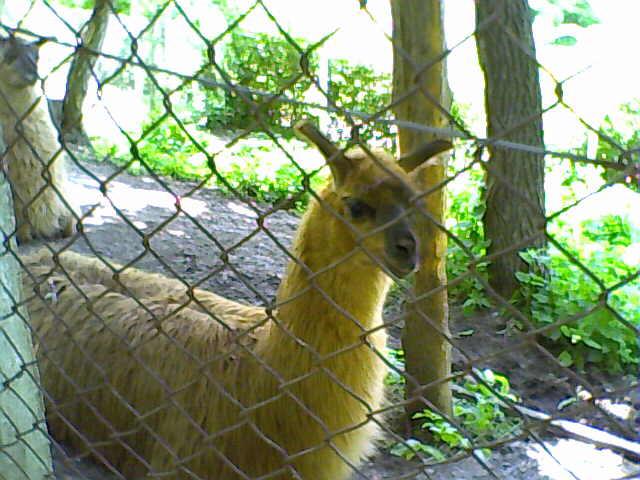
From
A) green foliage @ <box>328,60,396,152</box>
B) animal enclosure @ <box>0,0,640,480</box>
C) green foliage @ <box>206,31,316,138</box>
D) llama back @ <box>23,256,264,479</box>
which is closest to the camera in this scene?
animal enclosure @ <box>0,0,640,480</box>

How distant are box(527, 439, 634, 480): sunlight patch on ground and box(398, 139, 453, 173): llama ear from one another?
6.86ft

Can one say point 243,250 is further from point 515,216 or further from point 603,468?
point 603,468

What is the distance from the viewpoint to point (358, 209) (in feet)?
8.09

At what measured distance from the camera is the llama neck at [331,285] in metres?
2.80

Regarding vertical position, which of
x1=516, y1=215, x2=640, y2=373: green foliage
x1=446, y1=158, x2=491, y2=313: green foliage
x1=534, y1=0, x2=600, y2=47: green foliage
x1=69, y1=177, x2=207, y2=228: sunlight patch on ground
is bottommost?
x1=516, y1=215, x2=640, y2=373: green foliage

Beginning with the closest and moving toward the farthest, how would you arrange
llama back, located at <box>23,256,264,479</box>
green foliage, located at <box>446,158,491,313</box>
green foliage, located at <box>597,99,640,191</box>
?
llama back, located at <box>23,256,264,479</box> → green foliage, located at <box>446,158,491,313</box> → green foliage, located at <box>597,99,640,191</box>

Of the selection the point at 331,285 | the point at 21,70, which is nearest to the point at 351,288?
the point at 331,285

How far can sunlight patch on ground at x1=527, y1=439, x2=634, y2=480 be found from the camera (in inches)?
154

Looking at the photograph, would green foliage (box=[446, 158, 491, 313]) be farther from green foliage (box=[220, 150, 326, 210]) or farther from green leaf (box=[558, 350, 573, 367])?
green foliage (box=[220, 150, 326, 210])

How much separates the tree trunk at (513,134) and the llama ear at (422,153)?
3.16m

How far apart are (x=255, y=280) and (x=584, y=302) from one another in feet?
9.08

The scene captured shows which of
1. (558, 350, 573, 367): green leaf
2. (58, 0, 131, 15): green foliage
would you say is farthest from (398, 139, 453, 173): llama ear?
(58, 0, 131, 15): green foliage


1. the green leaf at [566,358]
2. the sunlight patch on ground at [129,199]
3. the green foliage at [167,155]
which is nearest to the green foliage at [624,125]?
the green leaf at [566,358]

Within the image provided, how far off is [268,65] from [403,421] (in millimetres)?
11929
